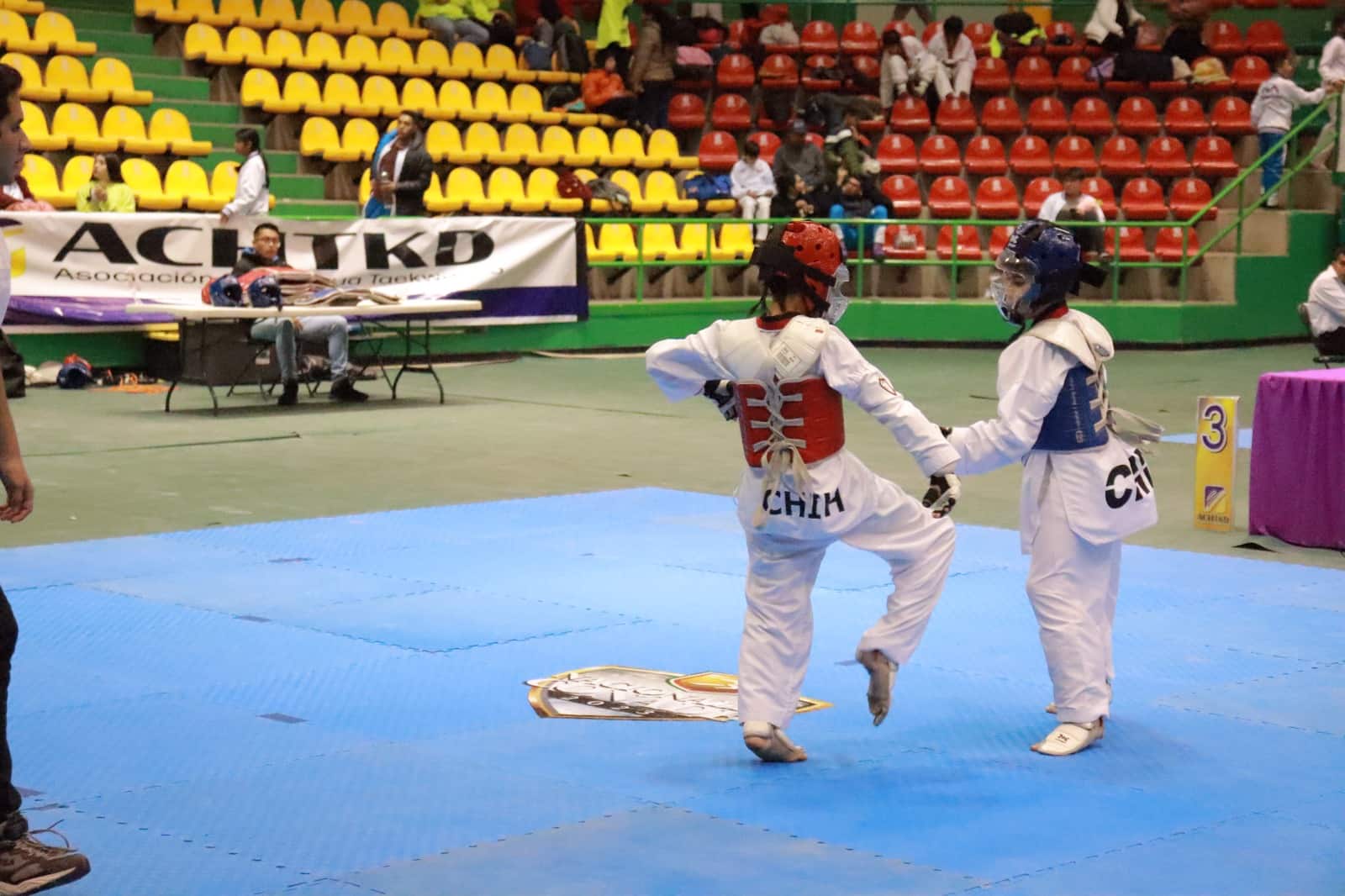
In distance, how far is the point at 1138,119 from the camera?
24.9 meters

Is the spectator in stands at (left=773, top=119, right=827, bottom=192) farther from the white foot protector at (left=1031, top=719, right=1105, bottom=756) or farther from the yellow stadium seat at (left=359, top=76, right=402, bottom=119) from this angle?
the white foot protector at (left=1031, top=719, right=1105, bottom=756)

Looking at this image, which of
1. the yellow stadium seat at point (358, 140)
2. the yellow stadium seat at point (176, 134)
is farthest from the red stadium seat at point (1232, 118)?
the yellow stadium seat at point (176, 134)

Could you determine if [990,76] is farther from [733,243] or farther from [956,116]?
[733,243]

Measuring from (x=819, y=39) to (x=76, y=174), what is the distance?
11.9 metres

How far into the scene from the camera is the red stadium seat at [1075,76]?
25.5 meters

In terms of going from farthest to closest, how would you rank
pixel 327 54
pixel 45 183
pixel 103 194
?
1. pixel 327 54
2. pixel 45 183
3. pixel 103 194

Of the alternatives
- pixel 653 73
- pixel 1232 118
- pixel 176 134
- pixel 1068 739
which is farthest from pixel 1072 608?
pixel 1232 118

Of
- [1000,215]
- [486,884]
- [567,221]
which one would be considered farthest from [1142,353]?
[486,884]

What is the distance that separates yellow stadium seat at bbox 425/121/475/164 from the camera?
70.7ft

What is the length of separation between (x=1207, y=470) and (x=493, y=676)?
16.4ft

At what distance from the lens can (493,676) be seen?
666 cm

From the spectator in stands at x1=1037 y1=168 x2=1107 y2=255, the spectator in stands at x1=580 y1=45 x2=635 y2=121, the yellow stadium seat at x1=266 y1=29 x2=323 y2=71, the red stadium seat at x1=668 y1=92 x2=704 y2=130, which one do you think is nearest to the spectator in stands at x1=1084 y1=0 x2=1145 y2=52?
the spectator in stands at x1=1037 y1=168 x2=1107 y2=255

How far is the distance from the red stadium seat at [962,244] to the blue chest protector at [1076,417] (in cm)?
1706

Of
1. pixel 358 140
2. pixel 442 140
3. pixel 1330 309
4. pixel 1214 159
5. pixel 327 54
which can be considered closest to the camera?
pixel 1330 309
